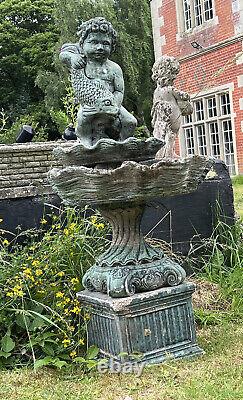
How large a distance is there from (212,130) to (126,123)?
43.9 ft

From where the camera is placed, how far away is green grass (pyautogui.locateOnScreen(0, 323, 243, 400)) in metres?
3.14

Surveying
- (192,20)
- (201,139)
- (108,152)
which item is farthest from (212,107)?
(108,152)

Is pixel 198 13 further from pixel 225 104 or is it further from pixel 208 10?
pixel 225 104

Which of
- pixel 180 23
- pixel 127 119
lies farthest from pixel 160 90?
pixel 180 23

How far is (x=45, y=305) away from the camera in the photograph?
13.2 feet

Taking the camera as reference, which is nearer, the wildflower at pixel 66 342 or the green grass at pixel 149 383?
the green grass at pixel 149 383

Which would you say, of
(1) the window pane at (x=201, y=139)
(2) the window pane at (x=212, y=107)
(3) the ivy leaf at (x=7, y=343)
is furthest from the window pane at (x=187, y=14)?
(3) the ivy leaf at (x=7, y=343)

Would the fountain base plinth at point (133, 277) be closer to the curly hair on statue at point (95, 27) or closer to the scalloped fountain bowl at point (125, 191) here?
the scalloped fountain bowl at point (125, 191)

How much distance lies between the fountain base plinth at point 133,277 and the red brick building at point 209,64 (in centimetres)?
1137

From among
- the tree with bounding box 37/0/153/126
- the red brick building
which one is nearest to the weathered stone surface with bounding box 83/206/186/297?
the red brick building

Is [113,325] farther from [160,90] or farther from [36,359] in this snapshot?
[160,90]

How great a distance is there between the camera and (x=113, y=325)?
3.61 m

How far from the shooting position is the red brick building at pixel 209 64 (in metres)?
15.4

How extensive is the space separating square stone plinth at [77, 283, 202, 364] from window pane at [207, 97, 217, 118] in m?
13.5
